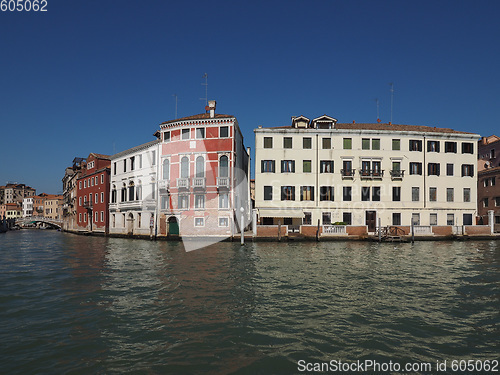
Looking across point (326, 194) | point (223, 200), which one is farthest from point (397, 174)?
point (223, 200)

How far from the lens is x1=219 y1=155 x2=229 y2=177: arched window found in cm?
3016

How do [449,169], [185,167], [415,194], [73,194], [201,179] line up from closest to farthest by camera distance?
[201,179], [185,167], [415,194], [449,169], [73,194]

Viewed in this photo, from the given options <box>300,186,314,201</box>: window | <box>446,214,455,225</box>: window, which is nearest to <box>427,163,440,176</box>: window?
<box>446,214,455,225</box>: window

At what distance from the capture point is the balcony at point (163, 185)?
3144 centimetres

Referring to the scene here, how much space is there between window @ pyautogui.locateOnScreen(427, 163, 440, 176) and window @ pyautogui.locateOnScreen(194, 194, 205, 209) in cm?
2206

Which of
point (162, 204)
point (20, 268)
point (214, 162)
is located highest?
point (214, 162)

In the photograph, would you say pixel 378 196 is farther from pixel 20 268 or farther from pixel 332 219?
pixel 20 268

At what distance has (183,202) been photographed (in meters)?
30.7

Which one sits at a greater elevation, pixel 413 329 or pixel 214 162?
pixel 214 162

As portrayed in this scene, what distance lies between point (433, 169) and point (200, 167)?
22.7 metres

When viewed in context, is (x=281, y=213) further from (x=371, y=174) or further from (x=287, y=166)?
(x=371, y=174)

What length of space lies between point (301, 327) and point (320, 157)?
2612cm

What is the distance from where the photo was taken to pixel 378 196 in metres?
32.2

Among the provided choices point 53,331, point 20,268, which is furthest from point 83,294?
point 20,268
